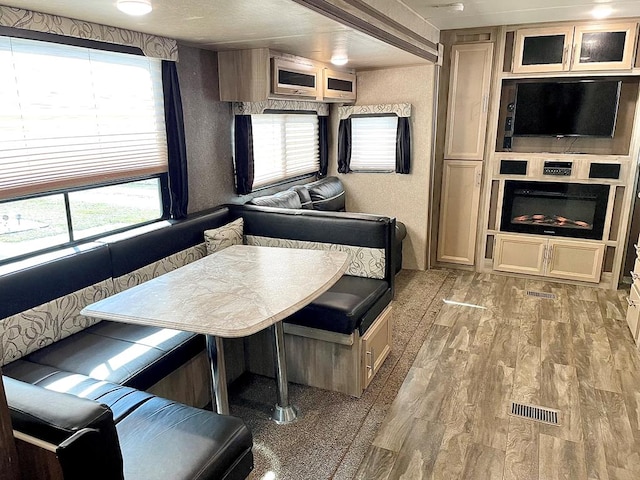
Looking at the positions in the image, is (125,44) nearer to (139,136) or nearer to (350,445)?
(139,136)

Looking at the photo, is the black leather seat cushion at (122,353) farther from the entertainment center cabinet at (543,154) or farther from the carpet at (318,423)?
the entertainment center cabinet at (543,154)

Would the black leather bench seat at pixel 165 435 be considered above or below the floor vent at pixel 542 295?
above

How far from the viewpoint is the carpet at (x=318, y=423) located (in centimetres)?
221

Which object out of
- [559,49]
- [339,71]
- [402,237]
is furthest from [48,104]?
[559,49]

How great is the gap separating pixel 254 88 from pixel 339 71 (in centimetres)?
144

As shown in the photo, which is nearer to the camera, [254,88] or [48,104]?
[48,104]

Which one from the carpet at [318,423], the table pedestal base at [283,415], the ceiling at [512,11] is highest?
the ceiling at [512,11]

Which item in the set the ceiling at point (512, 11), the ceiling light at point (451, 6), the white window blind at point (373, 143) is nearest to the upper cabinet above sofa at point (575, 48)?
the ceiling at point (512, 11)

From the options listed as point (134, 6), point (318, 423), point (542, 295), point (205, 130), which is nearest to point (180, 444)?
point (318, 423)

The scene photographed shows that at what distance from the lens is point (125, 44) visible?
8.70ft

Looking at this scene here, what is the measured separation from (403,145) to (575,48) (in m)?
1.71

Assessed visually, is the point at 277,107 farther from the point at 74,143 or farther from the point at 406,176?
the point at 74,143

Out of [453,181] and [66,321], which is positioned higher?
[453,181]

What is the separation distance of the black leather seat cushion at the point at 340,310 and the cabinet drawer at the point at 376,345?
11 cm
